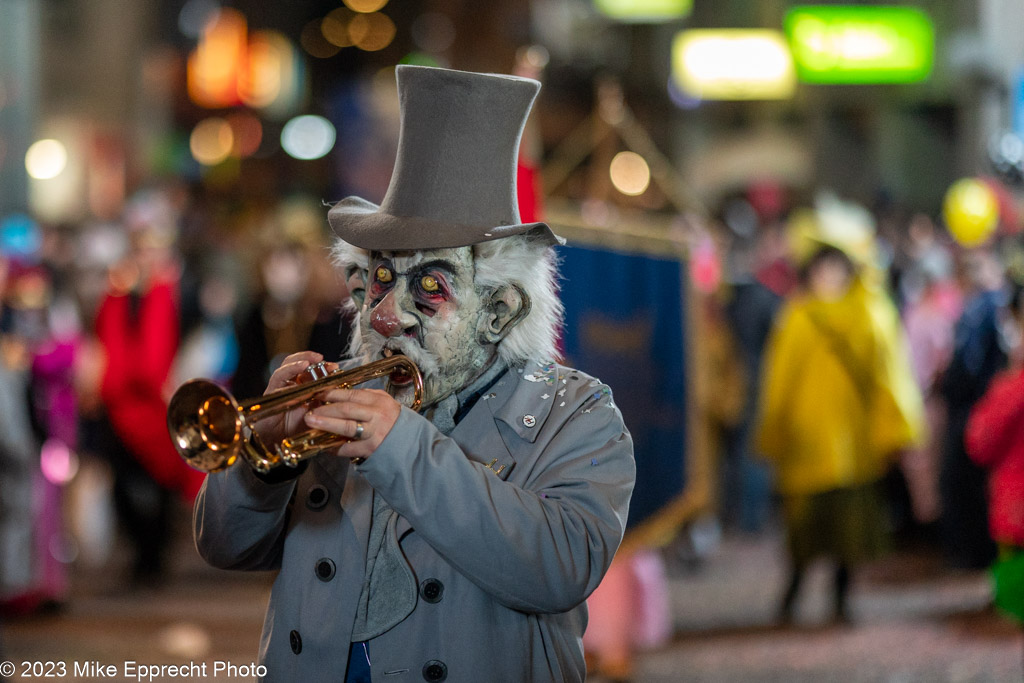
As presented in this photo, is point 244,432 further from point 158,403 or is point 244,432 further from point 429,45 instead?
point 429,45

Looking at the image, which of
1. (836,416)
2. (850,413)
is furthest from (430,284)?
(850,413)

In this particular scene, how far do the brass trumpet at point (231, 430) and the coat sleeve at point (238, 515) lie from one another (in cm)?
14

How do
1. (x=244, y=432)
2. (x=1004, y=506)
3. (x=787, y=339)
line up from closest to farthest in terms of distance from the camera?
(x=244, y=432) → (x=1004, y=506) → (x=787, y=339)

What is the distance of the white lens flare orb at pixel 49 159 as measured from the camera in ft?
82.4

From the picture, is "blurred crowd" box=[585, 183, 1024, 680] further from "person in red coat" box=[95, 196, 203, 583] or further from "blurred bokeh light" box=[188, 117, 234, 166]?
"blurred bokeh light" box=[188, 117, 234, 166]

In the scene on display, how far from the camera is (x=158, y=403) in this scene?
8578 millimetres

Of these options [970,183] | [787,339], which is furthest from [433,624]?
[970,183]

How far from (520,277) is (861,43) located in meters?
12.8

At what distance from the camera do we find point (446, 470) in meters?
2.19

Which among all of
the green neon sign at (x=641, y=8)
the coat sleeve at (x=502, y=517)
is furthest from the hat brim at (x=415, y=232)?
the green neon sign at (x=641, y=8)

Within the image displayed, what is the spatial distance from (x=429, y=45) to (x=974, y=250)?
32.3 m

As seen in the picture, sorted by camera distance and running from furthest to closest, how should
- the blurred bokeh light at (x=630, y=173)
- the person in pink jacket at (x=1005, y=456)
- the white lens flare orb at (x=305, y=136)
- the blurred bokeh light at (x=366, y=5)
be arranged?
1. the white lens flare orb at (x=305, y=136)
2. the blurred bokeh light at (x=366, y=5)
3. the blurred bokeh light at (x=630, y=173)
4. the person in pink jacket at (x=1005, y=456)

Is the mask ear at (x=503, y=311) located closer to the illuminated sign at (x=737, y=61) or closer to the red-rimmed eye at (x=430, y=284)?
the red-rimmed eye at (x=430, y=284)

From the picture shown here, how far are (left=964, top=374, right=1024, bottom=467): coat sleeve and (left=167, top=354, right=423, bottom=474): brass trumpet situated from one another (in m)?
3.85
